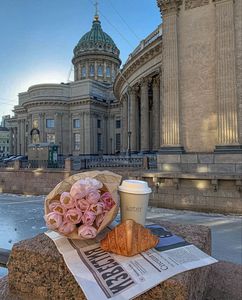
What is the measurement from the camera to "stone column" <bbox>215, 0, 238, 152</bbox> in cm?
1477

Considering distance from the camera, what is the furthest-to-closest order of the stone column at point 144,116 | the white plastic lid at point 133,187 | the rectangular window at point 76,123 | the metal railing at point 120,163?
the rectangular window at point 76,123 → the stone column at point 144,116 → the metal railing at point 120,163 → the white plastic lid at point 133,187

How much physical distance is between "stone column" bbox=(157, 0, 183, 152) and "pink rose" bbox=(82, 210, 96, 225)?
14707 millimetres

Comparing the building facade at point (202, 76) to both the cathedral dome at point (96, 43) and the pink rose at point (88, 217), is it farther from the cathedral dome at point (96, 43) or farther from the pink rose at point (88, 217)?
the cathedral dome at point (96, 43)

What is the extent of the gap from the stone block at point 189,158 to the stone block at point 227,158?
4.01ft

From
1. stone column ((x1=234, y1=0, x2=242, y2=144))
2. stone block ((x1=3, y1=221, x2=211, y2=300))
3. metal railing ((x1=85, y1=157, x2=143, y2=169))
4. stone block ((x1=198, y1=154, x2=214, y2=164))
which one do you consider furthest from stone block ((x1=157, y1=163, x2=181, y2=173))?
stone block ((x1=3, y1=221, x2=211, y2=300))

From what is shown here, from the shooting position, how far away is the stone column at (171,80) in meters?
16.5

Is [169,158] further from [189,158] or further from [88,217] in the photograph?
[88,217]

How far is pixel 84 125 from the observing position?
2291 inches

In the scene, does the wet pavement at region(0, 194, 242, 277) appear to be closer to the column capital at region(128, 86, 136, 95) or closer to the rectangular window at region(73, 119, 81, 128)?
the column capital at region(128, 86, 136, 95)

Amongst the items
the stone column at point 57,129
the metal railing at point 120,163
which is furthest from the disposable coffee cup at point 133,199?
the stone column at point 57,129

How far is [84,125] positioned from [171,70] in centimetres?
4281

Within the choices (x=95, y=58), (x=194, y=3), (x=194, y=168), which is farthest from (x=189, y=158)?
(x=95, y=58)

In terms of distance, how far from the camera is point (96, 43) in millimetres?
71250

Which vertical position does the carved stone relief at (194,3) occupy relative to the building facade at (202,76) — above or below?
above
